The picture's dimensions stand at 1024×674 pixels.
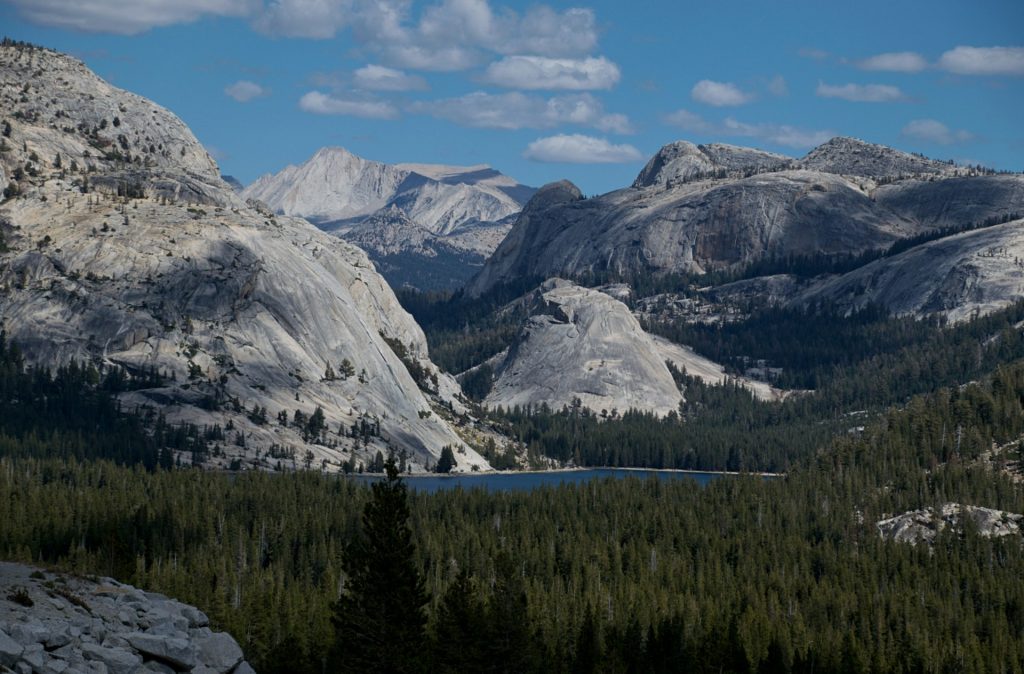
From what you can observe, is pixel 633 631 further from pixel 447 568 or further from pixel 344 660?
pixel 344 660

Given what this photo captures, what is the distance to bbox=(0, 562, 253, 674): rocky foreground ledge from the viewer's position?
5784 cm

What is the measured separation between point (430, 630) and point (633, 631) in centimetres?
2307

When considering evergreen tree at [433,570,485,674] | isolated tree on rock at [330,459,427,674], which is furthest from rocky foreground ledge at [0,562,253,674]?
evergreen tree at [433,570,485,674]

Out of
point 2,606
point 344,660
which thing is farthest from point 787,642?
point 2,606

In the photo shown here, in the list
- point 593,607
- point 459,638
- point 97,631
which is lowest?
point 593,607

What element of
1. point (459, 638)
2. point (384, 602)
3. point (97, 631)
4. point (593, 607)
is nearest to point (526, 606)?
point (459, 638)

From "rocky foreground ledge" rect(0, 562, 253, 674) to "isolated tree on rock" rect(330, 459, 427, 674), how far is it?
3097 cm

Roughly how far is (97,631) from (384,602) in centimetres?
4102

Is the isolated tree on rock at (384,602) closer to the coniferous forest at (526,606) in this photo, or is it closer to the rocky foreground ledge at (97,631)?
the coniferous forest at (526,606)

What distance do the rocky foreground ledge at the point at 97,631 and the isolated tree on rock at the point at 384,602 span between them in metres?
31.0

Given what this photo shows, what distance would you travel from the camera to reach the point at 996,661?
155m

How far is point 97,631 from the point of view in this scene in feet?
205

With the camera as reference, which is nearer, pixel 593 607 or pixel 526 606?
pixel 526 606

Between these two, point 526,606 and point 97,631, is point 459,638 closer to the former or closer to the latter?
point 526,606
